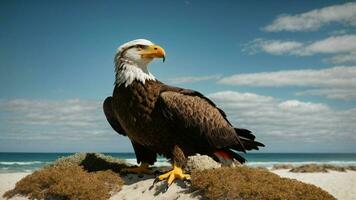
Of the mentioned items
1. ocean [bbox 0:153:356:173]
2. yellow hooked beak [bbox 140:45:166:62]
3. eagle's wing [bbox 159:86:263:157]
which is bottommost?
ocean [bbox 0:153:356:173]

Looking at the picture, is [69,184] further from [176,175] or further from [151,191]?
[176,175]

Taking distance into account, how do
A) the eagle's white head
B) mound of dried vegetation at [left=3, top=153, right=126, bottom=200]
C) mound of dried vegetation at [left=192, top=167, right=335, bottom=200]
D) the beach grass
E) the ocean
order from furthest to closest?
the ocean, mound of dried vegetation at [left=3, top=153, right=126, bottom=200], the eagle's white head, the beach grass, mound of dried vegetation at [left=192, top=167, right=335, bottom=200]

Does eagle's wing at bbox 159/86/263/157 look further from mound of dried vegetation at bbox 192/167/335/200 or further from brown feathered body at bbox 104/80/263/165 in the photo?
mound of dried vegetation at bbox 192/167/335/200

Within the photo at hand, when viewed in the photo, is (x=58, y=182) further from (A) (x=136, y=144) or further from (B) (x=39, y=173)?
(A) (x=136, y=144)

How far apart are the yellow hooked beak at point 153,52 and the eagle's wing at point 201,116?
2.71ft

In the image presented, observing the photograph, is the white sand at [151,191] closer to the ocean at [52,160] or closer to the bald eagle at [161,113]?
the bald eagle at [161,113]

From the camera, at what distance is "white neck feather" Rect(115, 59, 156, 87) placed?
31.3 ft

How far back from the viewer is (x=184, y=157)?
948 centimetres

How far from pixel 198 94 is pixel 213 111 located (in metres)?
0.57

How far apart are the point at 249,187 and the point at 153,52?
371 cm

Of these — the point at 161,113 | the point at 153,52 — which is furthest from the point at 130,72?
the point at 161,113

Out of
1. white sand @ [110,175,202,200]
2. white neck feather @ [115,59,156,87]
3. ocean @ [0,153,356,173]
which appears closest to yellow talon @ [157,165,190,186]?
white sand @ [110,175,202,200]

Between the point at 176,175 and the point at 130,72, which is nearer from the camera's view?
the point at 176,175

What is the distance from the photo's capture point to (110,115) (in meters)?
11.2
